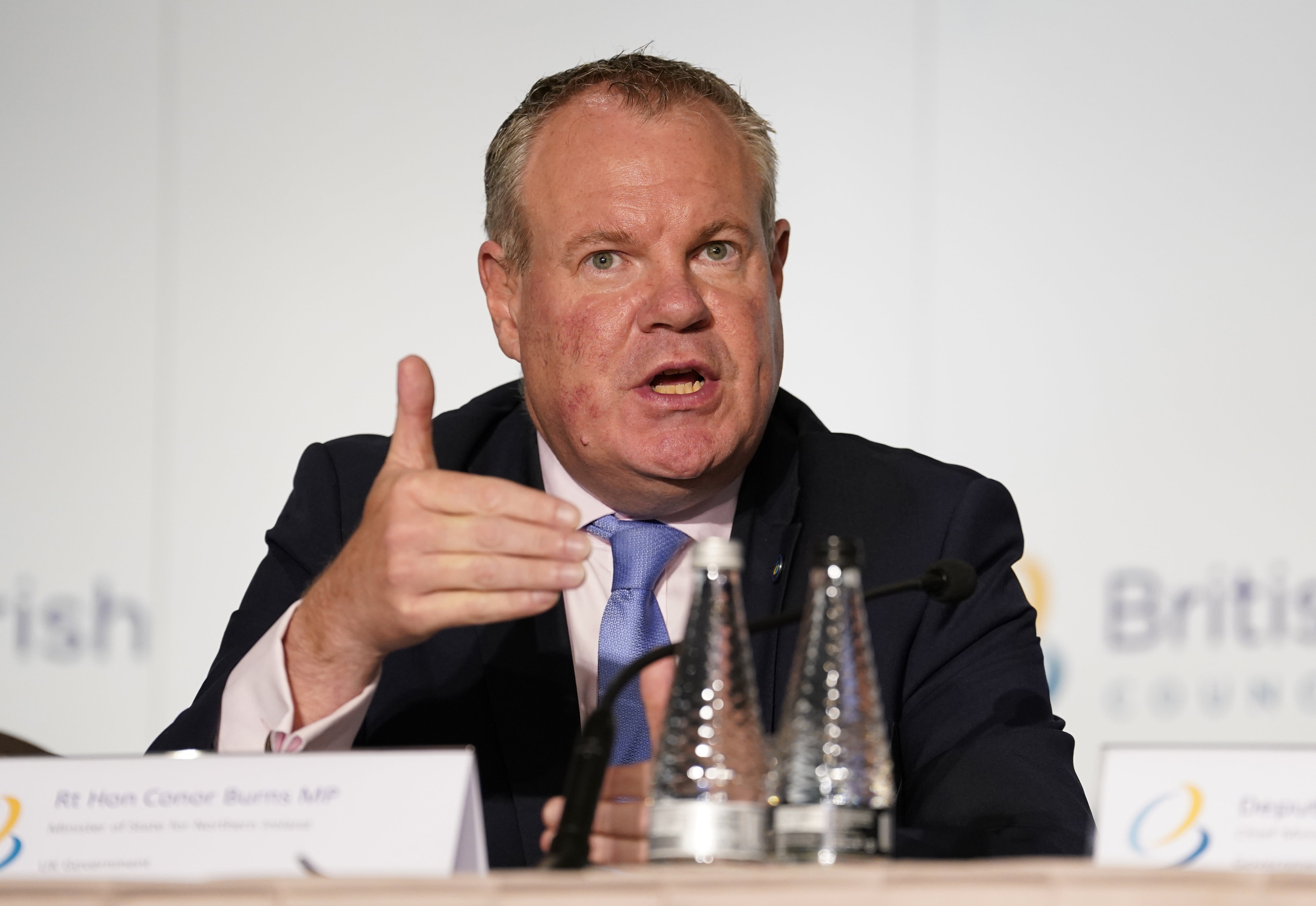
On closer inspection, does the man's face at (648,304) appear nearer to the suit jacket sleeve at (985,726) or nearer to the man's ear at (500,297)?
the man's ear at (500,297)

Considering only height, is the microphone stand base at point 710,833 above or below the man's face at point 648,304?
below

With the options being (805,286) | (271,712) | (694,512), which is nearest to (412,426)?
(271,712)

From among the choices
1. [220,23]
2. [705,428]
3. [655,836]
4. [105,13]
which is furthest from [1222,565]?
[105,13]

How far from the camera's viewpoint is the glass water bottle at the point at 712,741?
2.97 feet

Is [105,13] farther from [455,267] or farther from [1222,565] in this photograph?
[1222,565]

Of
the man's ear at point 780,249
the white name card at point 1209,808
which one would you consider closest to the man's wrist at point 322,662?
the white name card at point 1209,808

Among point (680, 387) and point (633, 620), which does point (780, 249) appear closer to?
point (680, 387)

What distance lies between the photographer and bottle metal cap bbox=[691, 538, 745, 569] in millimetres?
991

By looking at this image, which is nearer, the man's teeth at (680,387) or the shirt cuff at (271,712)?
the shirt cuff at (271,712)

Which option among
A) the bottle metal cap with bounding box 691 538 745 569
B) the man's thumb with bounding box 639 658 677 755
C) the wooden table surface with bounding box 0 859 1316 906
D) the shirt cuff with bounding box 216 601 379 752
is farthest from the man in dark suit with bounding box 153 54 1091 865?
the wooden table surface with bounding box 0 859 1316 906

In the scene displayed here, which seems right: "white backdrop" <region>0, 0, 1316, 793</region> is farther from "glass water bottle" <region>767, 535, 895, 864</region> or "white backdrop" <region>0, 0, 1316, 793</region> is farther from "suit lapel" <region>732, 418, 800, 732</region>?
"glass water bottle" <region>767, 535, 895, 864</region>

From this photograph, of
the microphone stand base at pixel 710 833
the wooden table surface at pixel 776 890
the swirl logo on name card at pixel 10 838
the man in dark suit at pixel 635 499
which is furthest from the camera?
the man in dark suit at pixel 635 499

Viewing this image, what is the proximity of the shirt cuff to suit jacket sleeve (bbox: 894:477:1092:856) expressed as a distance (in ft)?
2.16

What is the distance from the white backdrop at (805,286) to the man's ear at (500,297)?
649 millimetres
